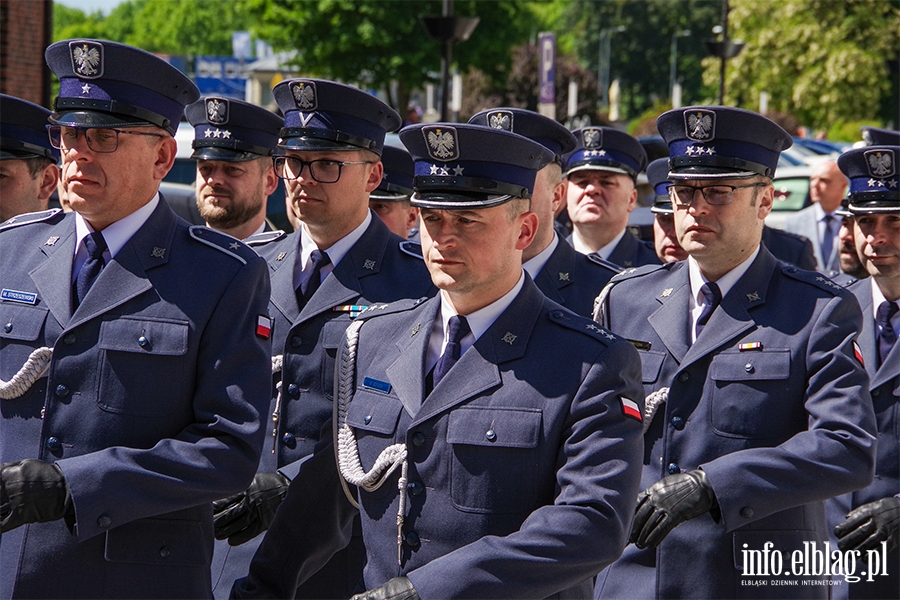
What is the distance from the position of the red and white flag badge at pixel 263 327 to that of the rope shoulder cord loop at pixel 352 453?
0.22 metres

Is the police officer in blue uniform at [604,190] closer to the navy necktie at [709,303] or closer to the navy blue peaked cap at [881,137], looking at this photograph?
the navy blue peaked cap at [881,137]

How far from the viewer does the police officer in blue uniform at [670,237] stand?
676cm

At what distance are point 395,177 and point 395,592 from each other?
387 centimetres

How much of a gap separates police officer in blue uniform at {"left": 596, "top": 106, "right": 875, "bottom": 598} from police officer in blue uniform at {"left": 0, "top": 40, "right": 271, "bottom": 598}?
133 cm

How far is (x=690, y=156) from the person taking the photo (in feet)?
14.5

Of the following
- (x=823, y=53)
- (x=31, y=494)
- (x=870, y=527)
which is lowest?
(x=870, y=527)

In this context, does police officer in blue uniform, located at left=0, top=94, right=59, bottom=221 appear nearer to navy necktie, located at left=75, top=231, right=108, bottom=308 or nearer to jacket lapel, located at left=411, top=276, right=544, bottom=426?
navy necktie, located at left=75, top=231, right=108, bottom=308

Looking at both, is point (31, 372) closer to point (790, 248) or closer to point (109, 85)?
point (109, 85)

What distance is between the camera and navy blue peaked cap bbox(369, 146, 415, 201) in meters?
6.58

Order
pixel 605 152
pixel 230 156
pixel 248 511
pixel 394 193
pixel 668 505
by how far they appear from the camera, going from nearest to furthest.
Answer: pixel 668 505 → pixel 248 511 → pixel 230 156 → pixel 394 193 → pixel 605 152

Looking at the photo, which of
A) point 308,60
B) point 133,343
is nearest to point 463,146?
point 133,343

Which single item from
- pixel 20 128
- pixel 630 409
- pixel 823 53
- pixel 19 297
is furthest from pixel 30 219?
pixel 823 53

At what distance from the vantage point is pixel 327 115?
4.76m

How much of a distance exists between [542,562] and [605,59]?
8606cm
